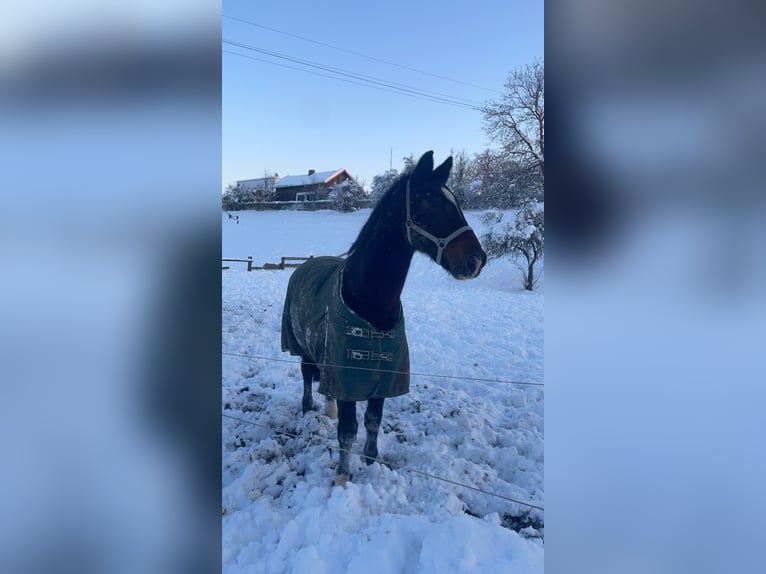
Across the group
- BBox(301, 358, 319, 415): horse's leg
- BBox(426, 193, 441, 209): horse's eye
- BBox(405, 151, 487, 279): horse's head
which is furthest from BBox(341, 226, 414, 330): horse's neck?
BBox(301, 358, 319, 415): horse's leg

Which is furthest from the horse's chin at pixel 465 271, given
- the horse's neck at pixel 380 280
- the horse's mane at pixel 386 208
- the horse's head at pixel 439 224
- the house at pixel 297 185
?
the house at pixel 297 185

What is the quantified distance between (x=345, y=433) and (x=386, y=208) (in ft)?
3.79

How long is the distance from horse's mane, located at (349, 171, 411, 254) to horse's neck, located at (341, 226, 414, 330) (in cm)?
6

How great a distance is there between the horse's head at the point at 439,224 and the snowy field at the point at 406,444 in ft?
1.11

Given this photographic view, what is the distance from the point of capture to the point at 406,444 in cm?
220

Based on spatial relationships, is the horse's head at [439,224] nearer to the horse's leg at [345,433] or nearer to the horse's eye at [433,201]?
the horse's eye at [433,201]

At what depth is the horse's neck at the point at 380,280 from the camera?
183 centimetres
